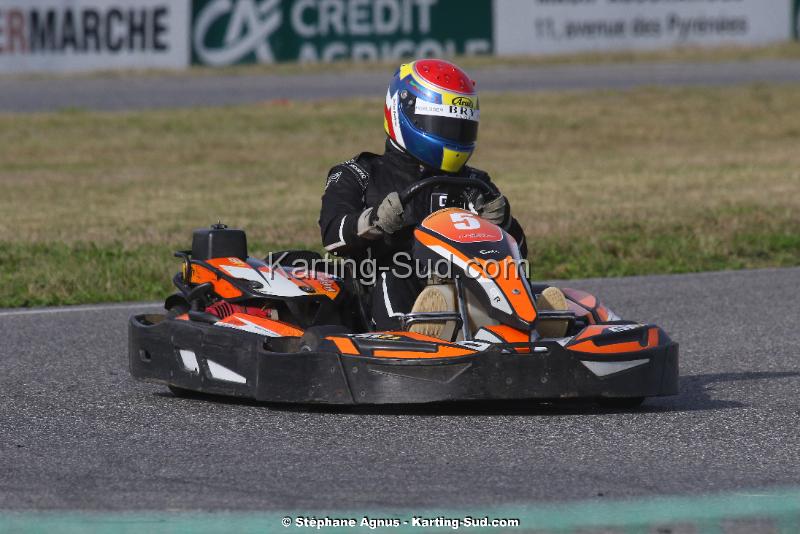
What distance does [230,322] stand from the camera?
557 cm

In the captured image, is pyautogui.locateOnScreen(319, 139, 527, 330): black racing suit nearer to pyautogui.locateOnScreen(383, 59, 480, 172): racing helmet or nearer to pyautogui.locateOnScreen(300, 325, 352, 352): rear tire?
pyautogui.locateOnScreen(383, 59, 480, 172): racing helmet

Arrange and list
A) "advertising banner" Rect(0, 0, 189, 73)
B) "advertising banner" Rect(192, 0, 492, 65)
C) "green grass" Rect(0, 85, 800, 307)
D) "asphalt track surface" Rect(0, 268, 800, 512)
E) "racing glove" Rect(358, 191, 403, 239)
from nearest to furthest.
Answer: "asphalt track surface" Rect(0, 268, 800, 512), "racing glove" Rect(358, 191, 403, 239), "green grass" Rect(0, 85, 800, 307), "advertising banner" Rect(0, 0, 189, 73), "advertising banner" Rect(192, 0, 492, 65)

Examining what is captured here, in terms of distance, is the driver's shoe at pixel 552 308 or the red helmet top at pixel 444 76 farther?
the red helmet top at pixel 444 76

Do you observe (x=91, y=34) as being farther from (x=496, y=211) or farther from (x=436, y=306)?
(x=436, y=306)

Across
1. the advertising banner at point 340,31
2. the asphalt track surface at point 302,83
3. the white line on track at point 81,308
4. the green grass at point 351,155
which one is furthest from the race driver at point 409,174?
the advertising banner at point 340,31

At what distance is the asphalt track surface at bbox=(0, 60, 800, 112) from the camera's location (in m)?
21.5

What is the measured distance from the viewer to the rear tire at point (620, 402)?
5387mm

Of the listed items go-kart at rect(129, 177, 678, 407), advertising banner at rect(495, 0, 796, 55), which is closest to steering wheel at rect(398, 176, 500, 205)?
go-kart at rect(129, 177, 678, 407)

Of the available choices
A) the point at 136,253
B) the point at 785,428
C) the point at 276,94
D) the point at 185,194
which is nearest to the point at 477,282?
the point at 785,428

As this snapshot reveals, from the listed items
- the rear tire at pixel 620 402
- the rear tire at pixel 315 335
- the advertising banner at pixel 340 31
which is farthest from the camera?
the advertising banner at pixel 340 31

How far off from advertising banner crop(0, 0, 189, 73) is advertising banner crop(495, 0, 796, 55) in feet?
19.2

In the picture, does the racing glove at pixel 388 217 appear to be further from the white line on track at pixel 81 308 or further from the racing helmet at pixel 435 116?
the white line on track at pixel 81 308

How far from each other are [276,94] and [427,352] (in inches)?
687

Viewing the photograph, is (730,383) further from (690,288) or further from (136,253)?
(136,253)
